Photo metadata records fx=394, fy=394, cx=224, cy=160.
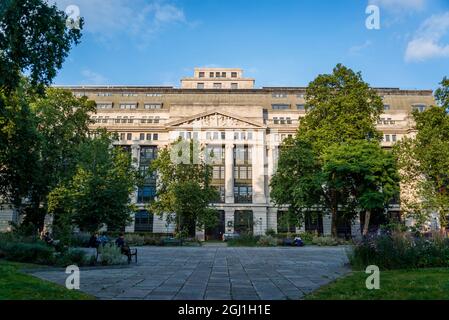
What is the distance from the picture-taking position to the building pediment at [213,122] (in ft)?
225

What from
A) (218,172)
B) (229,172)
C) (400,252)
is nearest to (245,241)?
(229,172)

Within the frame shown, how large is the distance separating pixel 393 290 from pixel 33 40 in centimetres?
2073

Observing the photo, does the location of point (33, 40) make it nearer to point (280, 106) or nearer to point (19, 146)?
point (19, 146)

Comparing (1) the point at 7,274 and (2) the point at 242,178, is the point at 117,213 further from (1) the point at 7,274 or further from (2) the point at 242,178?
(2) the point at 242,178

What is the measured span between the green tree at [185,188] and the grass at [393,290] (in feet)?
103

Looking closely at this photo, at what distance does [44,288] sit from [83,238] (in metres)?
26.2

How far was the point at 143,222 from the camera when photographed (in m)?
66.4

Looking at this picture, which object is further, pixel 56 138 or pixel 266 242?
pixel 56 138

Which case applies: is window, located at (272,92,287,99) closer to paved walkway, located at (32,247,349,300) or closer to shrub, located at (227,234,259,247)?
shrub, located at (227,234,259,247)

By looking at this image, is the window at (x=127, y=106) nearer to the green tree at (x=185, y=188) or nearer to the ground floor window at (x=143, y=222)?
the ground floor window at (x=143, y=222)

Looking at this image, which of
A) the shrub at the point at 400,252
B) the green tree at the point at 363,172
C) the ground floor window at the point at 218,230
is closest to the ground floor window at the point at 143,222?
the ground floor window at the point at 218,230

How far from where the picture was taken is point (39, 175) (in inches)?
1442

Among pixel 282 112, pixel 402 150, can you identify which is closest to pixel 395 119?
pixel 282 112

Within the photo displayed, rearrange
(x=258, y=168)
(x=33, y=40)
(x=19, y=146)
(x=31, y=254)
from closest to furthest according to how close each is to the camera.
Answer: (x=31, y=254) < (x=33, y=40) < (x=19, y=146) < (x=258, y=168)
